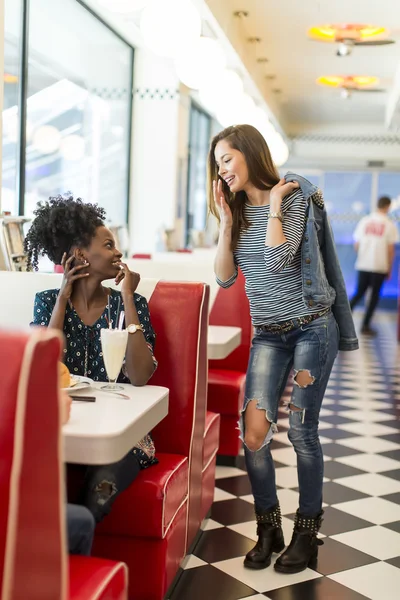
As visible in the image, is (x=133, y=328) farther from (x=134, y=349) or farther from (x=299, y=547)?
(x=299, y=547)

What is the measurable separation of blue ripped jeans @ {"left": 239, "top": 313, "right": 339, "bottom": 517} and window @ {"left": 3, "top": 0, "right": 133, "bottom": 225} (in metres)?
2.73

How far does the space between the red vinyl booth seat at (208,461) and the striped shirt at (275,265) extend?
711mm

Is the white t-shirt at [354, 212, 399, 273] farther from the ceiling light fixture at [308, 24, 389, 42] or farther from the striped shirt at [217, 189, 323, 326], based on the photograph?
the striped shirt at [217, 189, 323, 326]

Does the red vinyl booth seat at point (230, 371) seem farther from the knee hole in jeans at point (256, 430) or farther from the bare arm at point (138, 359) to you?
the bare arm at point (138, 359)

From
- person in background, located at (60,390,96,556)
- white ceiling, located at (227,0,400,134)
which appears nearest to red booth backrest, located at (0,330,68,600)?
person in background, located at (60,390,96,556)

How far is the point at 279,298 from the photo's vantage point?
245cm

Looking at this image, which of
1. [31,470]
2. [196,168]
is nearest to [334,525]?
[31,470]

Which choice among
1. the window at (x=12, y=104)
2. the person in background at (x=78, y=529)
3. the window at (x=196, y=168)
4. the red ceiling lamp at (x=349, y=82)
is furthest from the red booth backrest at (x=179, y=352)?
the red ceiling lamp at (x=349, y=82)

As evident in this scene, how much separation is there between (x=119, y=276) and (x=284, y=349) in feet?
1.95

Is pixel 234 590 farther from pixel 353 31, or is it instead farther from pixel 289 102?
pixel 289 102

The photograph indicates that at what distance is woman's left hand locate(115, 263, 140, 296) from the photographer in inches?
90.4

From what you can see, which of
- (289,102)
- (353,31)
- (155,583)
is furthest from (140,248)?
Result: (155,583)

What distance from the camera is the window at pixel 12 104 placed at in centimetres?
462

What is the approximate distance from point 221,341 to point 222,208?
0.79 m
